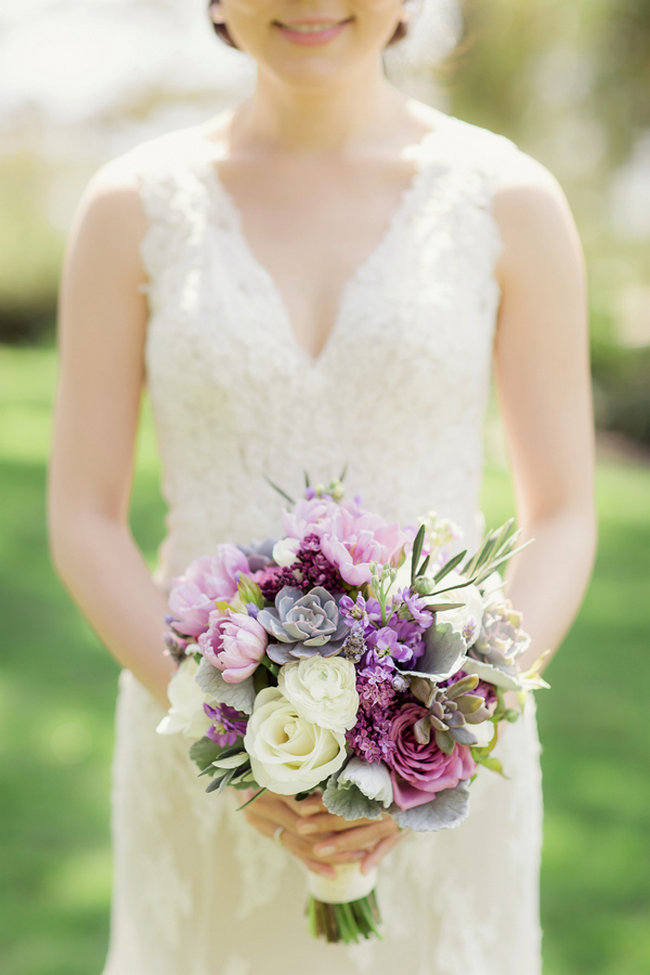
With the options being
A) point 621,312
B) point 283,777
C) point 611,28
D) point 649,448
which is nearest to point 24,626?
point 283,777

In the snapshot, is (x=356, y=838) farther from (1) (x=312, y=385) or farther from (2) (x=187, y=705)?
(1) (x=312, y=385)

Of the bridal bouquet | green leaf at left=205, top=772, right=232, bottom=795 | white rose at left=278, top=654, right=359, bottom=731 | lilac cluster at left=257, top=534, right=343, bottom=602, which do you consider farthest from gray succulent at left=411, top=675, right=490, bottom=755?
green leaf at left=205, top=772, right=232, bottom=795

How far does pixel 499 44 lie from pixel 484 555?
12903mm

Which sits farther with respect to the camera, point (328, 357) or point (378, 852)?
point (328, 357)

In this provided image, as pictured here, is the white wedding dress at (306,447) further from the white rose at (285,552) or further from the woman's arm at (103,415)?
the white rose at (285,552)

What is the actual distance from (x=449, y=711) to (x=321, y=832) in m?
0.50

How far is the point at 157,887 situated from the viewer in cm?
262

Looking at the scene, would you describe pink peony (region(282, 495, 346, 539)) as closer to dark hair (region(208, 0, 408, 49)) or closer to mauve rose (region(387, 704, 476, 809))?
mauve rose (region(387, 704, 476, 809))

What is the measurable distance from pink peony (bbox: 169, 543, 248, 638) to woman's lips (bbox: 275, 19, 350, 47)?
984 mm

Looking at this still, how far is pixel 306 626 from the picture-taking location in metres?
1.77

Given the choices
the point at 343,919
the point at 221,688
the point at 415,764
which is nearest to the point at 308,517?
the point at 221,688

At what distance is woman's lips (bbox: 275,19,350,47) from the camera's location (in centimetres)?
219

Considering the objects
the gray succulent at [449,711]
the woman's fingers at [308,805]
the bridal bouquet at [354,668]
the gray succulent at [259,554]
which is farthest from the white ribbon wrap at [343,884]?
the gray succulent at [259,554]

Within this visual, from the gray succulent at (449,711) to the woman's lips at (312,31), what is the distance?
1.23m
